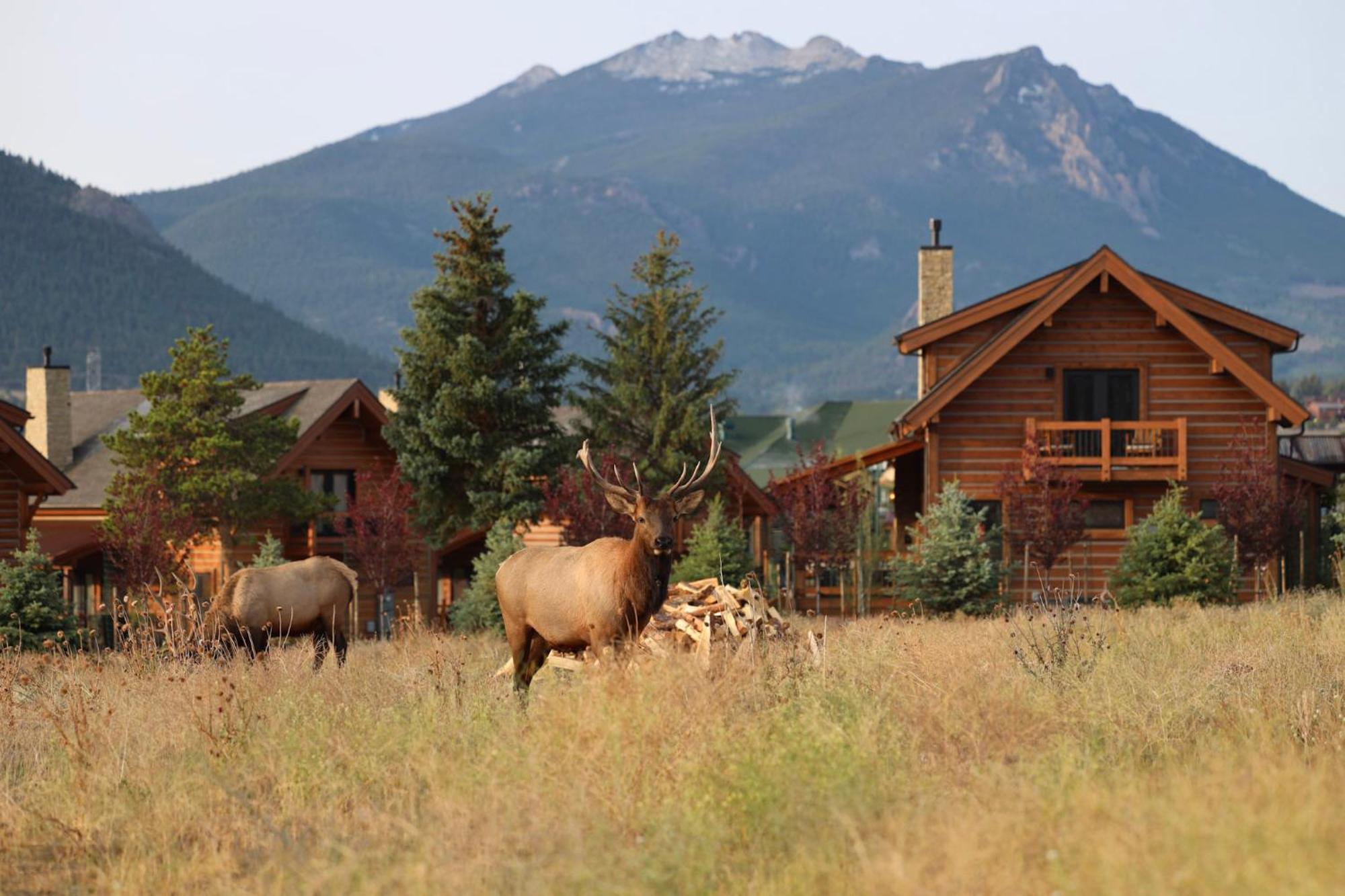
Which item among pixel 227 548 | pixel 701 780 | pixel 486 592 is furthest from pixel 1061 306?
pixel 701 780

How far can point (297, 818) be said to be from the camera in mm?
10688

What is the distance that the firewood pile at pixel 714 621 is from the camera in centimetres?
1642

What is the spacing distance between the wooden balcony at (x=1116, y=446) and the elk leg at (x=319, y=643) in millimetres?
18933

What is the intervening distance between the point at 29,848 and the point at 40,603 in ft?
52.6

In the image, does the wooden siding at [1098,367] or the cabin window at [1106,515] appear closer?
the wooden siding at [1098,367]

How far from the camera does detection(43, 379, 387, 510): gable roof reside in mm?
43125

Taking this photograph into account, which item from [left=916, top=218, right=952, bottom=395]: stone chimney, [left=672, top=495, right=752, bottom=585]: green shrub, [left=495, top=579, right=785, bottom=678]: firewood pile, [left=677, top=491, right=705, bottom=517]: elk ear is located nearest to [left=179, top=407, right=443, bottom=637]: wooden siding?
[left=916, top=218, right=952, bottom=395]: stone chimney

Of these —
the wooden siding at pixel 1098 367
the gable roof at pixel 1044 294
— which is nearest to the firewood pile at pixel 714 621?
the wooden siding at pixel 1098 367

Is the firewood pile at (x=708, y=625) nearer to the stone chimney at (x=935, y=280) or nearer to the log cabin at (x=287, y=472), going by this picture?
the stone chimney at (x=935, y=280)

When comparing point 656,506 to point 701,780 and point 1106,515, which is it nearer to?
point 701,780

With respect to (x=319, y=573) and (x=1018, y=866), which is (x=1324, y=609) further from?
(x=1018, y=866)

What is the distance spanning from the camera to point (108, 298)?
148 metres

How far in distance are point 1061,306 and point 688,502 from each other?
2230 cm

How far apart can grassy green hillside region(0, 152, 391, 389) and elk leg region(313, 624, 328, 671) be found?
114851 mm
